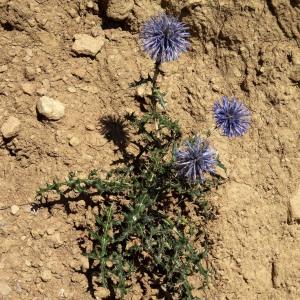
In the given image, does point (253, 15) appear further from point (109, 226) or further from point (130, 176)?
point (109, 226)

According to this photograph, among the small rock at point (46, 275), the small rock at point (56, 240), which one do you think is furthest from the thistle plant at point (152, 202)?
the small rock at point (46, 275)

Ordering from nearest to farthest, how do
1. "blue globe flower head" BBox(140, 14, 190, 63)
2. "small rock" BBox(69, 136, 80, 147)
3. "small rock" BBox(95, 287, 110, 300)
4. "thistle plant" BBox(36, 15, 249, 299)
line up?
"blue globe flower head" BBox(140, 14, 190, 63) → "thistle plant" BBox(36, 15, 249, 299) → "small rock" BBox(95, 287, 110, 300) → "small rock" BBox(69, 136, 80, 147)

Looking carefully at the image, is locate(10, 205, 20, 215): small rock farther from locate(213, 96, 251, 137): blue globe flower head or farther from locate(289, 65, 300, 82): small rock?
locate(289, 65, 300, 82): small rock

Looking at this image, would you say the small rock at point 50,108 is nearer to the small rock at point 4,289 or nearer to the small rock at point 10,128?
the small rock at point 10,128

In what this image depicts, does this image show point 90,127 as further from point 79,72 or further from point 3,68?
point 3,68

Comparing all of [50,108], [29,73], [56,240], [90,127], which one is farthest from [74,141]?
[56,240]

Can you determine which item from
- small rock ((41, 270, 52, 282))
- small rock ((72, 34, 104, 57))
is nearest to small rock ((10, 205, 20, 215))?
small rock ((41, 270, 52, 282))

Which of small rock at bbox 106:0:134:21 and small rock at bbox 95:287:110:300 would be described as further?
small rock at bbox 106:0:134:21
